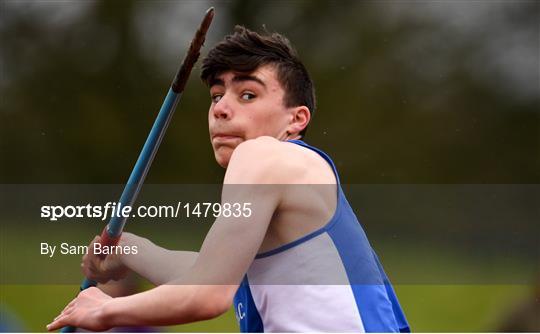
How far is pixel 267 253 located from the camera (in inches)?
85.6

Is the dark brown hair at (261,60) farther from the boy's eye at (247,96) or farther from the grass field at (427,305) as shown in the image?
the grass field at (427,305)

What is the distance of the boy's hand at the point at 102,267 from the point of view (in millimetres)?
2785

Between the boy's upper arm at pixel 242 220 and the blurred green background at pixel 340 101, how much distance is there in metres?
7.65

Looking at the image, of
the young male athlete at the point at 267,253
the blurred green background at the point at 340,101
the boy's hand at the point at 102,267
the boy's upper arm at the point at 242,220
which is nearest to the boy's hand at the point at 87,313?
the young male athlete at the point at 267,253

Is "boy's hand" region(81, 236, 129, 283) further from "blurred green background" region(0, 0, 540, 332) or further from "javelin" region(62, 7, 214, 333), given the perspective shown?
"blurred green background" region(0, 0, 540, 332)

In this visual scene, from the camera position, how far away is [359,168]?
436 inches

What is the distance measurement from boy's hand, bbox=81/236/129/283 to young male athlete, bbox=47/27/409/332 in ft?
1.93

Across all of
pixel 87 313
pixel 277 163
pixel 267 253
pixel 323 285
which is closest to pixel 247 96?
pixel 277 163

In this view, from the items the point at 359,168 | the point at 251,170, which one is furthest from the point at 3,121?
the point at 251,170

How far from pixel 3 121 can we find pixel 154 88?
202 cm

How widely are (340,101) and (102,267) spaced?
7851 millimetres

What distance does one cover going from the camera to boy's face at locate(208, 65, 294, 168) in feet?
7.74

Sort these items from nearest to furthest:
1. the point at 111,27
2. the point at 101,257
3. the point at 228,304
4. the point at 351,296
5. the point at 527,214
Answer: the point at 228,304 < the point at 351,296 < the point at 101,257 < the point at 111,27 < the point at 527,214

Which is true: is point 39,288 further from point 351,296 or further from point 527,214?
point 351,296
